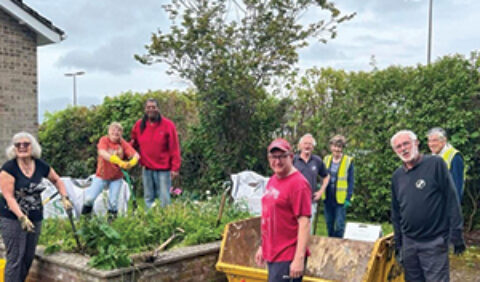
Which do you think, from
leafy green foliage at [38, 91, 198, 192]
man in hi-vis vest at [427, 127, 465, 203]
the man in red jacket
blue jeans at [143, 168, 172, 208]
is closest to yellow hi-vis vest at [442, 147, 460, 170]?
man in hi-vis vest at [427, 127, 465, 203]

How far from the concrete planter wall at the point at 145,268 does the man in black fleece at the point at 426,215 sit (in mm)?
2330

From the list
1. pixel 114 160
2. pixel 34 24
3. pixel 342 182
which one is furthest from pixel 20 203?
pixel 34 24

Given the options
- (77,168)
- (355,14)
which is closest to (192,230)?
(355,14)

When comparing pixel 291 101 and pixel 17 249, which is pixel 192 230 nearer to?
pixel 17 249

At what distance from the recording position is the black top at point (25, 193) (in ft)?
16.0

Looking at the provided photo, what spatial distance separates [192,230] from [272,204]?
2925 mm

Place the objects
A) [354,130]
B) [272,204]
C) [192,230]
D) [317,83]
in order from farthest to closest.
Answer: [317,83]
[354,130]
[192,230]
[272,204]

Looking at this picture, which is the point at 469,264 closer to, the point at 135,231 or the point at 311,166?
the point at 311,166

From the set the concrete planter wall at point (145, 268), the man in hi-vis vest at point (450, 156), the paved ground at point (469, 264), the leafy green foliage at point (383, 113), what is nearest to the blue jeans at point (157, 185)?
the concrete planter wall at point (145, 268)

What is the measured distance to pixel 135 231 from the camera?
19.0ft

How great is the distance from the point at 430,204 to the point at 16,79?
31.3 ft

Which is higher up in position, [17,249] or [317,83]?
[317,83]

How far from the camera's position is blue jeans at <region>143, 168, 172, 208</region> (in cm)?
732

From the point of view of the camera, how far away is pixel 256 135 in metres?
10.4
